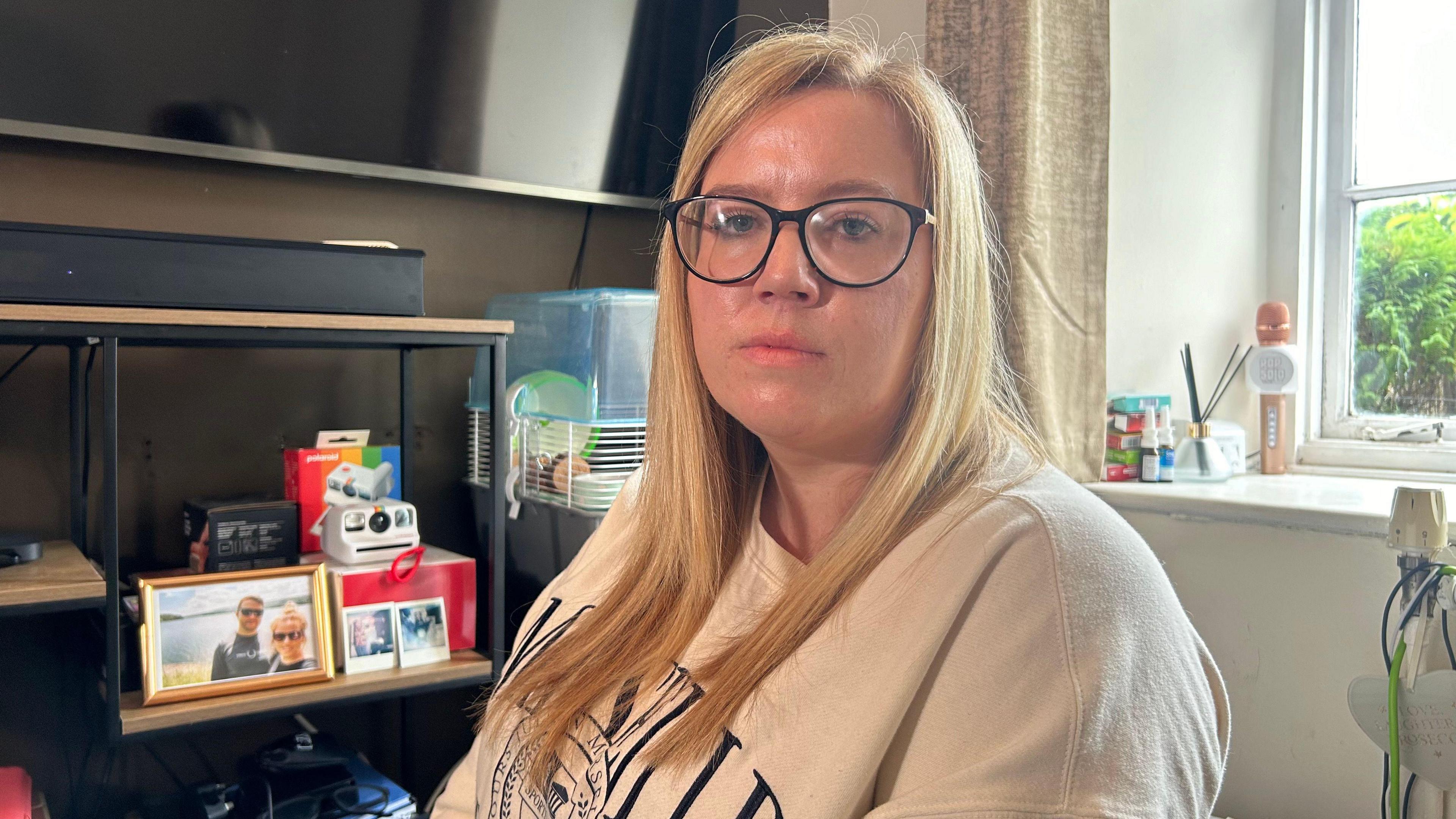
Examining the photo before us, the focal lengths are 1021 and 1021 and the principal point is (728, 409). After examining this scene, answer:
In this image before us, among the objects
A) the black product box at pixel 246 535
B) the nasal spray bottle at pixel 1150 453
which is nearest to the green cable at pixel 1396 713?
the nasal spray bottle at pixel 1150 453

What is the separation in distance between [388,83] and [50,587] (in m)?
1.02

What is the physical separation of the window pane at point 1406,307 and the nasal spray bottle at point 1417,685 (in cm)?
102

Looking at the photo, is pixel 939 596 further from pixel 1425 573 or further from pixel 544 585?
pixel 544 585

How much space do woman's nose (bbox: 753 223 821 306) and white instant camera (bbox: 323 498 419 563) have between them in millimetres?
1134

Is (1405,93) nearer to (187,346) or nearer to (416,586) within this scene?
(416,586)

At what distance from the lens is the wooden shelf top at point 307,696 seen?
4.67 feet

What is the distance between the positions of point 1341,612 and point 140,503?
6.33 ft

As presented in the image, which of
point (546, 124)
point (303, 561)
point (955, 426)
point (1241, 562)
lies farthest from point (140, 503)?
point (1241, 562)

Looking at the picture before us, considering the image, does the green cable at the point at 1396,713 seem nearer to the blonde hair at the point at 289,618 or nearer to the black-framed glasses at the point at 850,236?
the black-framed glasses at the point at 850,236

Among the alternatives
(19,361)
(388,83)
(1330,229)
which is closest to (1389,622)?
(1330,229)

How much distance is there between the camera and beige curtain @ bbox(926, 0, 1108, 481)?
1.56 meters

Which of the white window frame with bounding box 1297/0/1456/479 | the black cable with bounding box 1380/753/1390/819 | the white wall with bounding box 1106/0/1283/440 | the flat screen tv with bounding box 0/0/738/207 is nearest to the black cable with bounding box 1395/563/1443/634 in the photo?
the black cable with bounding box 1380/753/1390/819

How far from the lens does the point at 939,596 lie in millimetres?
649

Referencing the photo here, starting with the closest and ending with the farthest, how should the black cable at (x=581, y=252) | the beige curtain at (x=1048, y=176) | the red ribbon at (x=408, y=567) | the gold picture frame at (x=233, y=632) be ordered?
the gold picture frame at (x=233, y=632) < the beige curtain at (x=1048, y=176) < the red ribbon at (x=408, y=567) < the black cable at (x=581, y=252)
